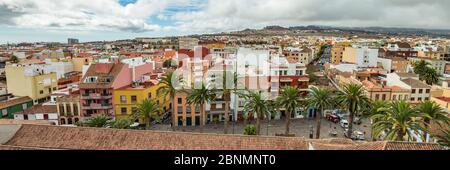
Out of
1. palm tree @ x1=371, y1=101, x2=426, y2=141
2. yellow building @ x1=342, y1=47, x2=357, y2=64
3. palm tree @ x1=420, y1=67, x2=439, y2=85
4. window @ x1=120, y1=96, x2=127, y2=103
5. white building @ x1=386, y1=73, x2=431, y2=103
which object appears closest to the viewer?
palm tree @ x1=371, y1=101, x2=426, y2=141

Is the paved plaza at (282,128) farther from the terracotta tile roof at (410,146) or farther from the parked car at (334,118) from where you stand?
the terracotta tile roof at (410,146)

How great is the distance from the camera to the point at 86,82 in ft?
143

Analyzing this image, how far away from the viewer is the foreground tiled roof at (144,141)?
1945cm

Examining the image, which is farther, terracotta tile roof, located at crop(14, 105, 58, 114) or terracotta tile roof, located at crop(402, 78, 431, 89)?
terracotta tile roof, located at crop(402, 78, 431, 89)

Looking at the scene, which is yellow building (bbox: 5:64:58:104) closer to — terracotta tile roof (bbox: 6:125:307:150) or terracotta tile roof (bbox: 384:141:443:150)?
terracotta tile roof (bbox: 6:125:307:150)

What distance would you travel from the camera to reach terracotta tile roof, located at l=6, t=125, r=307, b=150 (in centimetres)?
1961

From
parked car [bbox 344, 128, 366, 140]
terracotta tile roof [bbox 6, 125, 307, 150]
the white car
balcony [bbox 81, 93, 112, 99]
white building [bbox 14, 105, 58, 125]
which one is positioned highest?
terracotta tile roof [bbox 6, 125, 307, 150]

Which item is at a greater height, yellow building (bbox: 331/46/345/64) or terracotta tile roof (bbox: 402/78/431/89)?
yellow building (bbox: 331/46/345/64)

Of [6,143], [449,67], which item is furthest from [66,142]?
[449,67]

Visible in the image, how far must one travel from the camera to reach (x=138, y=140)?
66.7 ft

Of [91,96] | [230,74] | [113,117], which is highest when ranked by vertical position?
[230,74]

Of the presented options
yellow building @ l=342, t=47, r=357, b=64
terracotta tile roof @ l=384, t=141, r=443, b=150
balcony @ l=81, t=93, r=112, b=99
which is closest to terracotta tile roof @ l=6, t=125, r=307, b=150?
Result: terracotta tile roof @ l=384, t=141, r=443, b=150
